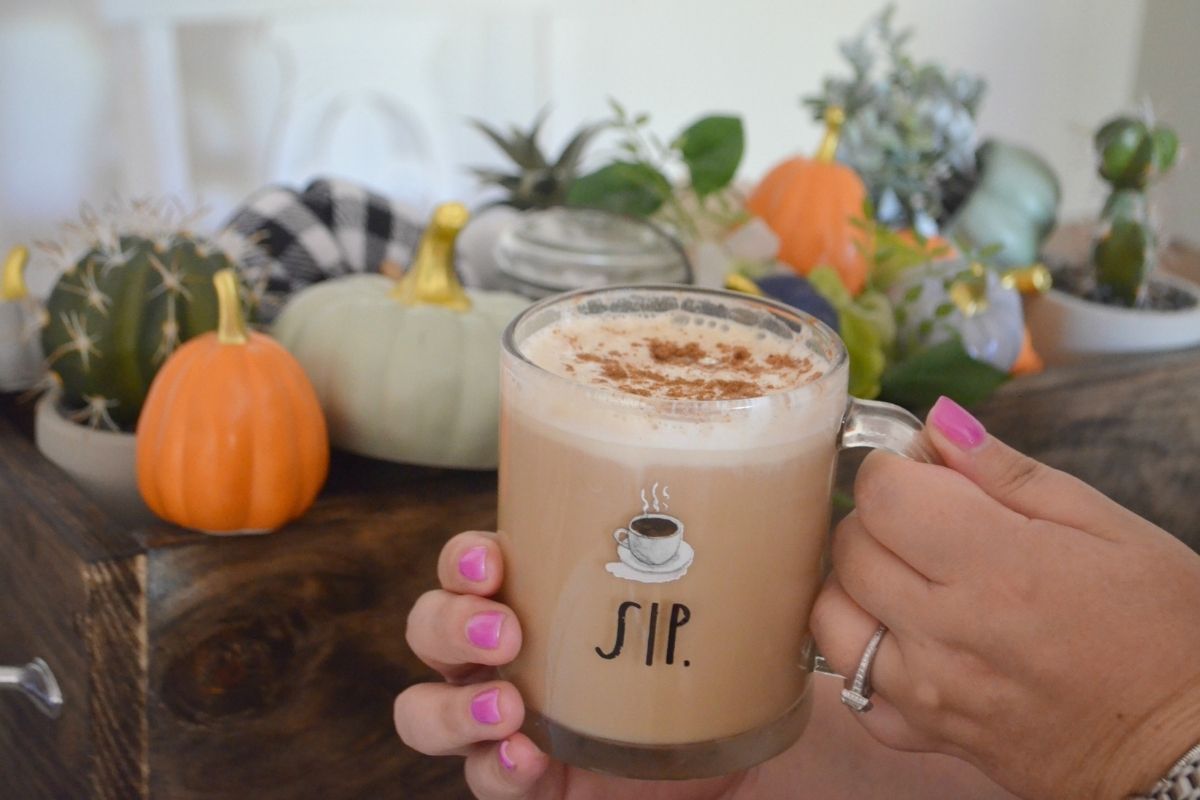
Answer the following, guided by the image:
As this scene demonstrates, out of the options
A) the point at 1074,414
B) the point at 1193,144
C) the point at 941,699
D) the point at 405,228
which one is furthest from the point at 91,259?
the point at 1193,144

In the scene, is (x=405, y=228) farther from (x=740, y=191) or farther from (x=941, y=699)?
(x=941, y=699)

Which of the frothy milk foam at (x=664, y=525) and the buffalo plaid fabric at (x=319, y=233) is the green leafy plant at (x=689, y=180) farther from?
the frothy milk foam at (x=664, y=525)

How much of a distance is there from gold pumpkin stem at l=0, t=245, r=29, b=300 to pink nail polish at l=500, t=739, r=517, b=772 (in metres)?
0.65

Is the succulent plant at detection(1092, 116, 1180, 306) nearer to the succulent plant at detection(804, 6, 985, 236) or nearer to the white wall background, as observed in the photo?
the white wall background

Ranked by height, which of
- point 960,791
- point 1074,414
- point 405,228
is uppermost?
point 405,228

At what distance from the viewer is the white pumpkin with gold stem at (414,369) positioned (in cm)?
91

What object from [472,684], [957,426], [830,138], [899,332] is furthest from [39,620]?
[830,138]

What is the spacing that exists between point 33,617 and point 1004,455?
0.71 m

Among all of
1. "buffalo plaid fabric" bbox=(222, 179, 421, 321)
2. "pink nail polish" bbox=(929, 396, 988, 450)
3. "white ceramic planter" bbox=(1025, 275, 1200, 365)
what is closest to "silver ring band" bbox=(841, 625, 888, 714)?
"pink nail polish" bbox=(929, 396, 988, 450)

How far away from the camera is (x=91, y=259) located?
91cm

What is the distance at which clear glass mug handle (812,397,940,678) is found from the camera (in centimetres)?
58

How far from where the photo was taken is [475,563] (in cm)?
61

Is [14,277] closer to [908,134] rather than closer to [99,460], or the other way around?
[99,460]

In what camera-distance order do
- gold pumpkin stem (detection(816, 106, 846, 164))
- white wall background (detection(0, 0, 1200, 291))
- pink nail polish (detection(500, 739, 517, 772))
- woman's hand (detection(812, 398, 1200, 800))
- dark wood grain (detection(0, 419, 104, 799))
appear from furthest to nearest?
white wall background (detection(0, 0, 1200, 291))
gold pumpkin stem (detection(816, 106, 846, 164))
dark wood grain (detection(0, 419, 104, 799))
pink nail polish (detection(500, 739, 517, 772))
woman's hand (detection(812, 398, 1200, 800))
